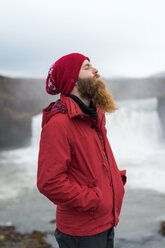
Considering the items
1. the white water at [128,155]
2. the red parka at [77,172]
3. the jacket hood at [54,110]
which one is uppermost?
the jacket hood at [54,110]

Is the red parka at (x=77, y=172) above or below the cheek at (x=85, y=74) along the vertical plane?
below

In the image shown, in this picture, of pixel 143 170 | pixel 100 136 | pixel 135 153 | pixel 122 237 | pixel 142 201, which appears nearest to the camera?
pixel 100 136

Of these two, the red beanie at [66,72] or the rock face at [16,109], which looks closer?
the red beanie at [66,72]

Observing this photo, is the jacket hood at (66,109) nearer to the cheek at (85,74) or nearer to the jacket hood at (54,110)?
the jacket hood at (54,110)

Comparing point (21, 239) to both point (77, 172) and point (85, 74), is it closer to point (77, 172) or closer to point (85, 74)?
point (77, 172)

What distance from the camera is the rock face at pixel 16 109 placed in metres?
17.8

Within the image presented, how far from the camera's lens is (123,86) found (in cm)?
2609

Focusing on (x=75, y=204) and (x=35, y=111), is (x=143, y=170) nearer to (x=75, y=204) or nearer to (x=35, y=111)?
(x=75, y=204)

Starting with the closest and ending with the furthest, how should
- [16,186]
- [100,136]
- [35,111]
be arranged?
[100,136], [16,186], [35,111]

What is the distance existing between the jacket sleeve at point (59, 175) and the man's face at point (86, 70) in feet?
1.39

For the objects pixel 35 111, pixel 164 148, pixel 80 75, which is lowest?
pixel 164 148

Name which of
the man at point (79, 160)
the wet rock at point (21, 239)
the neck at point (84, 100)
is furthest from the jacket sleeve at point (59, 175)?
the wet rock at point (21, 239)

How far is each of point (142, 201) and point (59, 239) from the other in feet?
19.1

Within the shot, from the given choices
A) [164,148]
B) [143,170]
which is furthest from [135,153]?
[143,170]
